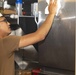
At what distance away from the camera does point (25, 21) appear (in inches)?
87.7

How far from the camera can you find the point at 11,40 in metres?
1.44

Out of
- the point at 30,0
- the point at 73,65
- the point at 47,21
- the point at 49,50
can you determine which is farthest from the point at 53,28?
the point at 30,0

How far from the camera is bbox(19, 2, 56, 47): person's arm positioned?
149 centimetres

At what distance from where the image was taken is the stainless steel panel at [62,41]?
57.7 inches

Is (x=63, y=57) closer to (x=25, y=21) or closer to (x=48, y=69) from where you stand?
(x=48, y=69)

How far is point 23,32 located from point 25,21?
0.13m

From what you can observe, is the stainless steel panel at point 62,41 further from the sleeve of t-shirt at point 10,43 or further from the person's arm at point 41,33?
the sleeve of t-shirt at point 10,43

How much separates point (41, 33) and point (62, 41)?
18 cm

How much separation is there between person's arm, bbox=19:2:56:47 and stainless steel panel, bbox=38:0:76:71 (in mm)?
54

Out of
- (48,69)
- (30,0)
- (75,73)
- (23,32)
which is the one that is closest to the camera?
(75,73)

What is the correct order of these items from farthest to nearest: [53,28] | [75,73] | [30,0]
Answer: [30,0] → [53,28] → [75,73]

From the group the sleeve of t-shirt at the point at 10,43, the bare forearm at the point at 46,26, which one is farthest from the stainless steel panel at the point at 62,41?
the sleeve of t-shirt at the point at 10,43

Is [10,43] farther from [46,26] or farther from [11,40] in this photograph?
[46,26]

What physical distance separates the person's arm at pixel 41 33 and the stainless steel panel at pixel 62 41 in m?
0.05
